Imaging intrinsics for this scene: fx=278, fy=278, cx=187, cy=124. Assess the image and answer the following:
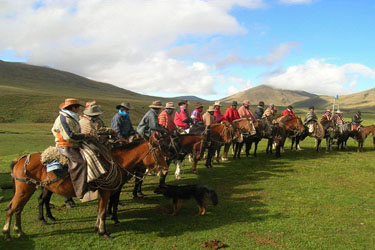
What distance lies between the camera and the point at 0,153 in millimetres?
21359

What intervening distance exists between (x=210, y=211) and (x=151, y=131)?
4183 millimetres

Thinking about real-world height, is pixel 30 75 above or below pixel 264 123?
above

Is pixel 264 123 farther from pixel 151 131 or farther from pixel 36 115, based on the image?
pixel 36 115

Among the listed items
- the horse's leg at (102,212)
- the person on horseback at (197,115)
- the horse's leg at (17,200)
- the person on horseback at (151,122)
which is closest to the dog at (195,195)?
the horse's leg at (102,212)

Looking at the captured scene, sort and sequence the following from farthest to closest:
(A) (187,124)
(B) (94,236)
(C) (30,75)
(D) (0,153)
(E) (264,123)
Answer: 1. (C) (30,75)
2. (D) (0,153)
3. (E) (264,123)
4. (A) (187,124)
5. (B) (94,236)

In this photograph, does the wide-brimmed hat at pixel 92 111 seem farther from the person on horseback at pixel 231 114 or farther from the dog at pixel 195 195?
the person on horseback at pixel 231 114

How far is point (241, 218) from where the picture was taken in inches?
318

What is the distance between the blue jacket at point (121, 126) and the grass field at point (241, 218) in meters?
2.25

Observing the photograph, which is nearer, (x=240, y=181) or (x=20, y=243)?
(x=20, y=243)

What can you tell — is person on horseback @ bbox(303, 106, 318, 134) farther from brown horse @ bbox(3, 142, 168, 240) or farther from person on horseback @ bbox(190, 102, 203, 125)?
brown horse @ bbox(3, 142, 168, 240)

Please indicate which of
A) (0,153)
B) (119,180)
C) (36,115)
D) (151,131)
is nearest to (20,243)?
(119,180)

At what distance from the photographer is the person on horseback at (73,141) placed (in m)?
6.41

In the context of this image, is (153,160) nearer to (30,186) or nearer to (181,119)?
(30,186)

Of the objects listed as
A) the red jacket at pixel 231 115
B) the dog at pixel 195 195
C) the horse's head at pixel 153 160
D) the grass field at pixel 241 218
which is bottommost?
the grass field at pixel 241 218
